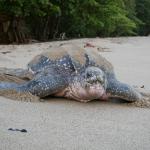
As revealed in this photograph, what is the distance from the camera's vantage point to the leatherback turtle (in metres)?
5.08

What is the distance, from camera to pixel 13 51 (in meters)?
10.1

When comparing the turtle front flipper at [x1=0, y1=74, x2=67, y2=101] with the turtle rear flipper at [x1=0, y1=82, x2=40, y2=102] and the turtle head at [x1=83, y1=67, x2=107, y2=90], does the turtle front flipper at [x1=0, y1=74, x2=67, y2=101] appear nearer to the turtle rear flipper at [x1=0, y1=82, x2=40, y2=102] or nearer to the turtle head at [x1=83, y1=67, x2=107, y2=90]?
the turtle rear flipper at [x1=0, y1=82, x2=40, y2=102]

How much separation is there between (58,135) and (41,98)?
142 centimetres

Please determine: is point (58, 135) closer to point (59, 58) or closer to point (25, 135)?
point (25, 135)

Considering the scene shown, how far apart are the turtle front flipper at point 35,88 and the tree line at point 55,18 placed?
26.4ft

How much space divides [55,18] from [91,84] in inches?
489

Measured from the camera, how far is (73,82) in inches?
205

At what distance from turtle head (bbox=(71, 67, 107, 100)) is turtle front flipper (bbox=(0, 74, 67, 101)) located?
176mm

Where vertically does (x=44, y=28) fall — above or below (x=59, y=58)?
below

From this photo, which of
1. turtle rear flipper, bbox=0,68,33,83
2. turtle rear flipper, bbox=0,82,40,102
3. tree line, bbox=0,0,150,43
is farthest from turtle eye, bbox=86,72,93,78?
tree line, bbox=0,0,150,43

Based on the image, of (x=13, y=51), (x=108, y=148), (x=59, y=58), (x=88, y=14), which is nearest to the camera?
(x=108, y=148)

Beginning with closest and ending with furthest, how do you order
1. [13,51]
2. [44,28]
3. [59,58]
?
[59,58]
[13,51]
[44,28]

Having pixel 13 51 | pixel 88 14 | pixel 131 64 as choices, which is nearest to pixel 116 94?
pixel 131 64

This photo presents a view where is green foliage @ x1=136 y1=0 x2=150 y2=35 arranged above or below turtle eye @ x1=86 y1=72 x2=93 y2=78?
below
